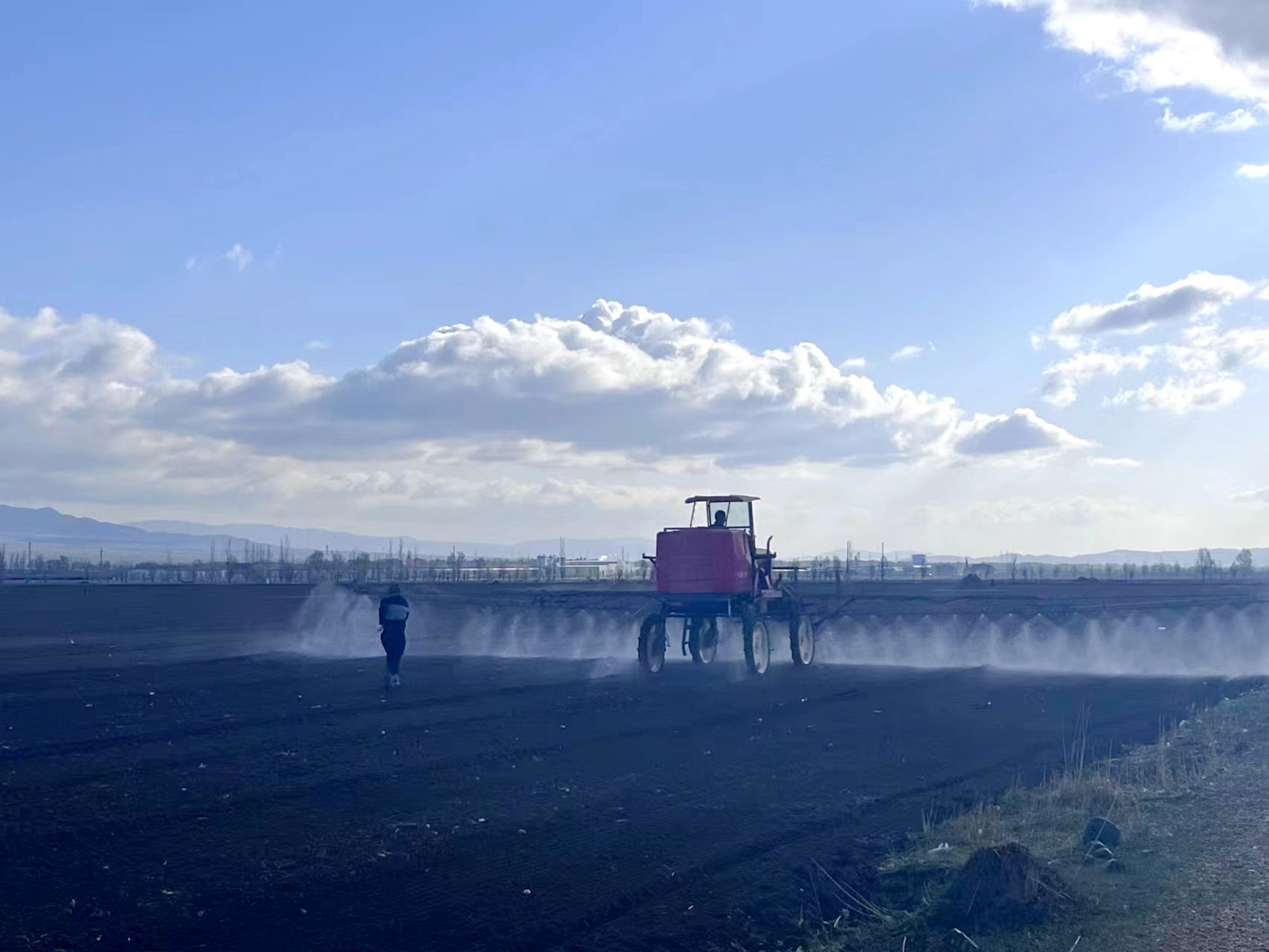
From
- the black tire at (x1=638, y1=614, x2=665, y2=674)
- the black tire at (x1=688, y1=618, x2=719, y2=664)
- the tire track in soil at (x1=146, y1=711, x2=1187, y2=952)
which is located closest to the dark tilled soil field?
the tire track in soil at (x1=146, y1=711, x2=1187, y2=952)

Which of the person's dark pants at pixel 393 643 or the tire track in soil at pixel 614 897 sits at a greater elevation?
the person's dark pants at pixel 393 643

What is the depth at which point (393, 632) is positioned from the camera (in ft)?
82.1

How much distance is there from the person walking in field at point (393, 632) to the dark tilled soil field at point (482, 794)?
0.53 m

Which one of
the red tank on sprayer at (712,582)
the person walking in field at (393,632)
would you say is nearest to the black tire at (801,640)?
the red tank on sprayer at (712,582)

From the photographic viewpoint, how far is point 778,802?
13.8 m

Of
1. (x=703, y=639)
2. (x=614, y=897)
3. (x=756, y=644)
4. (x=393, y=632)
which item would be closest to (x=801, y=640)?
(x=703, y=639)

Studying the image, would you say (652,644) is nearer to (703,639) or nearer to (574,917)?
(703,639)

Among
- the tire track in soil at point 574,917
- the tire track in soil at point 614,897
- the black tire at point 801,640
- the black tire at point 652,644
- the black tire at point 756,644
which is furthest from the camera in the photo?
the black tire at point 801,640

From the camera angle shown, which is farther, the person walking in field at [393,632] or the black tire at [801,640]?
the black tire at [801,640]

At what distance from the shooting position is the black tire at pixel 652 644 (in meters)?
27.8

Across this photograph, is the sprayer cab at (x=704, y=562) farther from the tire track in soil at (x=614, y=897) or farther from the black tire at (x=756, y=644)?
the tire track in soil at (x=614, y=897)

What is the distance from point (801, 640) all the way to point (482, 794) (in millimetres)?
17337

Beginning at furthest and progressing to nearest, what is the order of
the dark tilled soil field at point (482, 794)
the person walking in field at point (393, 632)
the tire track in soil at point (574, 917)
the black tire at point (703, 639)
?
1. the black tire at point (703, 639)
2. the person walking in field at point (393, 632)
3. the dark tilled soil field at point (482, 794)
4. the tire track in soil at point (574, 917)

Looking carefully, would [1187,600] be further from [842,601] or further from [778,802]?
[778,802]
